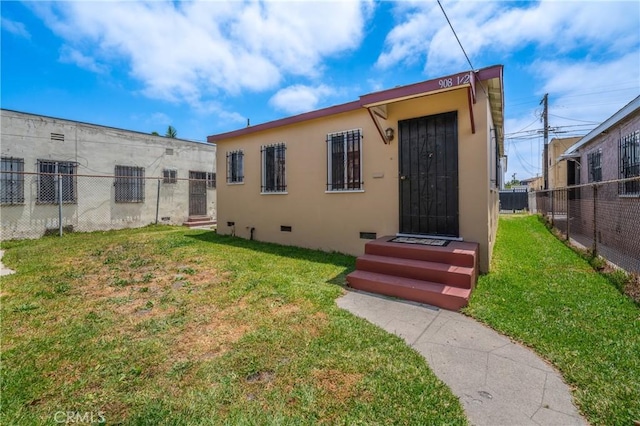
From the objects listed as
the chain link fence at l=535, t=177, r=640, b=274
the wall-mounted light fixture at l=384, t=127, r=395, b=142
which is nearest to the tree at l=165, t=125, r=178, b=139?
the wall-mounted light fixture at l=384, t=127, r=395, b=142

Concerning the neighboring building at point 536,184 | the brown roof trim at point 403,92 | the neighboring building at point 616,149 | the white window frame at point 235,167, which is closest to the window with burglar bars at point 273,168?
the white window frame at point 235,167

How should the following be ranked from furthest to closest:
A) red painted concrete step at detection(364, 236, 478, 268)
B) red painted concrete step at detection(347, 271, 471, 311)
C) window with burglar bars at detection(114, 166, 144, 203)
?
window with burglar bars at detection(114, 166, 144, 203) < red painted concrete step at detection(364, 236, 478, 268) < red painted concrete step at detection(347, 271, 471, 311)

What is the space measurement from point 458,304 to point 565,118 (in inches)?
824

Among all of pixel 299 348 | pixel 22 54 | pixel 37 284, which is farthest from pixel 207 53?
pixel 299 348

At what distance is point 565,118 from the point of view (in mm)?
17609

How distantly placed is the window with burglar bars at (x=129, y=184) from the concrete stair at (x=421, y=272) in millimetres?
11118

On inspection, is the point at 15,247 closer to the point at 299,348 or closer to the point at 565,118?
the point at 299,348

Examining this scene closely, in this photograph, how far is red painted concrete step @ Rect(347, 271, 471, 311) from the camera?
11.7 feet

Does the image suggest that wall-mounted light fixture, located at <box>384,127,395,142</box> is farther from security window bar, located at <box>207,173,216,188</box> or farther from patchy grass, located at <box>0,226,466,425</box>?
security window bar, located at <box>207,173,216,188</box>

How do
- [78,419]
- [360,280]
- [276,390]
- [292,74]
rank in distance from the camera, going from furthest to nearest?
[292,74]
[360,280]
[276,390]
[78,419]

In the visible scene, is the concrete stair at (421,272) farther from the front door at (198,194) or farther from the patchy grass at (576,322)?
the front door at (198,194)

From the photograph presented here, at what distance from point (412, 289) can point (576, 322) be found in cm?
170

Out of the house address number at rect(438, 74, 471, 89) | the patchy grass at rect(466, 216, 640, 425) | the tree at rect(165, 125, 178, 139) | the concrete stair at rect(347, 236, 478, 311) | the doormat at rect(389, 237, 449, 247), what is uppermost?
the tree at rect(165, 125, 178, 139)

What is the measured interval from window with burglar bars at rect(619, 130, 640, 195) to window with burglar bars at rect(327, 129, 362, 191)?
241 inches
